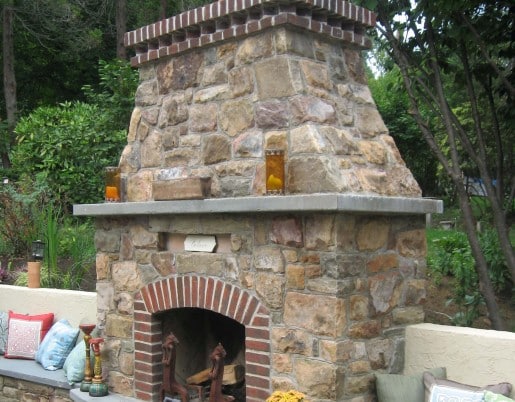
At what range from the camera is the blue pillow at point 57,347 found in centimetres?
563

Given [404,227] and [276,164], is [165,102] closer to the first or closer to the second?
[276,164]

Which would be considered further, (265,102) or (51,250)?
(51,250)

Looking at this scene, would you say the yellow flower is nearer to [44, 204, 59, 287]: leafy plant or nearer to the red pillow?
the red pillow

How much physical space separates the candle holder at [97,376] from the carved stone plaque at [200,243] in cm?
121

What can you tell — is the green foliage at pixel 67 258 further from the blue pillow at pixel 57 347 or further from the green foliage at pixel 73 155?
the blue pillow at pixel 57 347

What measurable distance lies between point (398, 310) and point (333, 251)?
790mm

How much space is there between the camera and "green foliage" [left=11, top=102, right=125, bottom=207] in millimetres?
8992

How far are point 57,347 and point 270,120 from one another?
320 cm

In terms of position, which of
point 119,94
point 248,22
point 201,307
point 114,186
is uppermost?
point 119,94

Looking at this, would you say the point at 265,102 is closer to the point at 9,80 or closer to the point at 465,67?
the point at 465,67

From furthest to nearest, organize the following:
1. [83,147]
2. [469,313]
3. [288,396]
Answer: [83,147], [469,313], [288,396]

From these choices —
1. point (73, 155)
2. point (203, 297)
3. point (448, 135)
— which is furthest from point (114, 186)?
point (73, 155)

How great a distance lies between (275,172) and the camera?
12.2 ft

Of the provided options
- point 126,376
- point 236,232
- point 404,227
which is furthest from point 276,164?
point 126,376
